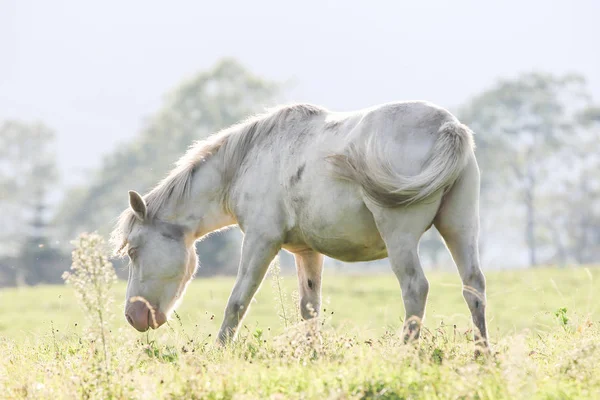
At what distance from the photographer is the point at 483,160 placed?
74938 millimetres

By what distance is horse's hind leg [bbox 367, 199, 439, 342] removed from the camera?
705cm

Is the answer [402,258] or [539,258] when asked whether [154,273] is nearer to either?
[402,258]

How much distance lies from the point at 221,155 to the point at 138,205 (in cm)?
110

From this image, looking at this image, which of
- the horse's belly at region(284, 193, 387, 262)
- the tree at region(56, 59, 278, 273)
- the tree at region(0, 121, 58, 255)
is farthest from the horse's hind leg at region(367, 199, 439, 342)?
the tree at region(0, 121, 58, 255)

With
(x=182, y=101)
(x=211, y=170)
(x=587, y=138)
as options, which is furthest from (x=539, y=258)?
(x=211, y=170)

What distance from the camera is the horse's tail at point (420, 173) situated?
6.87 m

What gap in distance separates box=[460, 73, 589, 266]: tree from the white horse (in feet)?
222

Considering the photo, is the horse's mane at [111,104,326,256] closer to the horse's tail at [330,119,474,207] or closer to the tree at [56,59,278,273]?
the horse's tail at [330,119,474,207]

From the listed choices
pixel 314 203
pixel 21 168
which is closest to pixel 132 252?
pixel 314 203

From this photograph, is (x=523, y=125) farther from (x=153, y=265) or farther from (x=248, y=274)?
(x=248, y=274)

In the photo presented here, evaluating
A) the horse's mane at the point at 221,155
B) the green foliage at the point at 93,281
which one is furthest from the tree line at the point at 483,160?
the green foliage at the point at 93,281

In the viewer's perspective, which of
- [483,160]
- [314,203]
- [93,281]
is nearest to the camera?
[93,281]

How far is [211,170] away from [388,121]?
2.72 meters

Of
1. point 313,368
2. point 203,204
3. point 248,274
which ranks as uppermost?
point 203,204
